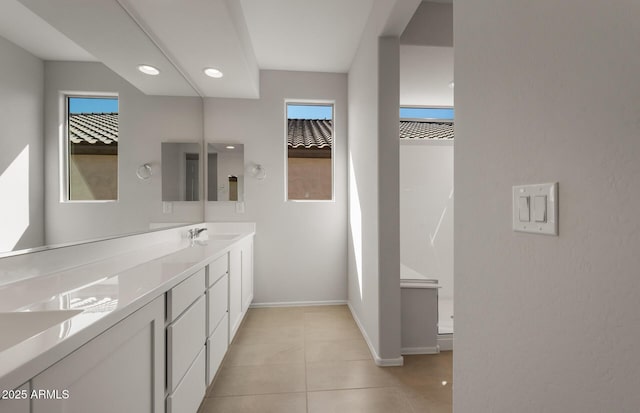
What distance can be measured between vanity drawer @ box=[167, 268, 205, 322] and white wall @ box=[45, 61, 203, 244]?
600 mm

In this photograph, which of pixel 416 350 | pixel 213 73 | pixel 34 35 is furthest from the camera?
pixel 213 73

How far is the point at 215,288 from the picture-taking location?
6.10ft

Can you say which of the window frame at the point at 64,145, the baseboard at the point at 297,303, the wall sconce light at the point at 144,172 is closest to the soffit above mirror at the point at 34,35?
the window frame at the point at 64,145

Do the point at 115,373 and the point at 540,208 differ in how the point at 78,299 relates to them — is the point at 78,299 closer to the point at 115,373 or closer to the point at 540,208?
the point at 115,373

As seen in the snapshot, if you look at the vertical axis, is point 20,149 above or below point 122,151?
below

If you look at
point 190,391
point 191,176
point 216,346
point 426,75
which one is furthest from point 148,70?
point 426,75

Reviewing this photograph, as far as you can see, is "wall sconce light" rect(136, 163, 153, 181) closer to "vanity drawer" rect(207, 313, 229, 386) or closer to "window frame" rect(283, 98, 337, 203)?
"vanity drawer" rect(207, 313, 229, 386)

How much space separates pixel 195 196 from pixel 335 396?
236 centimetres

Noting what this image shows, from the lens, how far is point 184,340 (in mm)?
1340

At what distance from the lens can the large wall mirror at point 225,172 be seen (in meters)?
3.29

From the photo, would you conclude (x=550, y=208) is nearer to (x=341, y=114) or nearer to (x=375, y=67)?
(x=375, y=67)

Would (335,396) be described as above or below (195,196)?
below

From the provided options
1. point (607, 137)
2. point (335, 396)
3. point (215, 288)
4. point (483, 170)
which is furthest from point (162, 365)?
point (607, 137)

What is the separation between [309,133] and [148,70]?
1.85 meters
